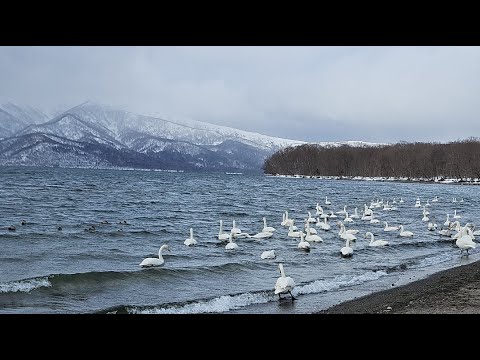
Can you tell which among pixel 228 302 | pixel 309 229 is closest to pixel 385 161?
pixel 309 229

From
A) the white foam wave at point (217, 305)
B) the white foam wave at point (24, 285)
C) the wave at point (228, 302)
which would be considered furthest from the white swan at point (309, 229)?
the white foam wave at point (24, 285)

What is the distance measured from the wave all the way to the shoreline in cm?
124

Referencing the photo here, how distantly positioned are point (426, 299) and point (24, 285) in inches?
282

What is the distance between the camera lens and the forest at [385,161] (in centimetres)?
8275

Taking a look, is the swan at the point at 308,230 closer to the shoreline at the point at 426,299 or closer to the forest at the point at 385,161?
the shoreline at the point at 426,299

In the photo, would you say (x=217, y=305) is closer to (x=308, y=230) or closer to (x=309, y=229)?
(x=308, y=230)

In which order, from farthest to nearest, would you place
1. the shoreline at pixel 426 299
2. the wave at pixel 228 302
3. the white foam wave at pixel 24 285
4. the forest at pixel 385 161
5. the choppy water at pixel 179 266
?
the forest at pixel 385 161
the white foam wave at pixel 24 285
the choppy water at pixel 179 266
the wave at pixel 228 302
the shoreline at pixel 426 299

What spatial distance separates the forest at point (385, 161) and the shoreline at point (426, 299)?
76181mm

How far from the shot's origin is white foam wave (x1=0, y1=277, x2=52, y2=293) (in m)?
9.59

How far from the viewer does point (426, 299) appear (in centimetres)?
784

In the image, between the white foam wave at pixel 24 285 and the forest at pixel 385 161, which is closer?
the white foam wave at pixel 24 285

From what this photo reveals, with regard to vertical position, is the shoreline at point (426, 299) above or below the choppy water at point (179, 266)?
above

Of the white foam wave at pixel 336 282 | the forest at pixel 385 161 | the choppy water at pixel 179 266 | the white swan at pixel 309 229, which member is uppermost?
the forest at pixel 385 161
